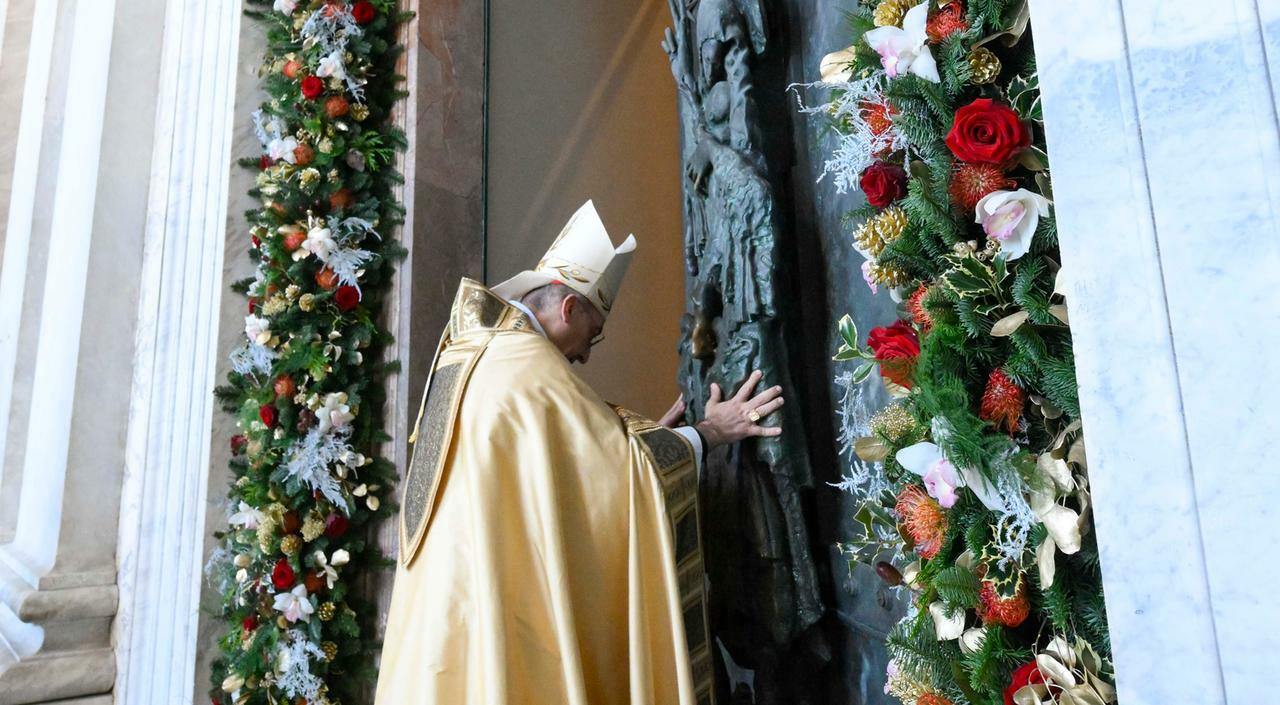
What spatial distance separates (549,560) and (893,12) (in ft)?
3.70

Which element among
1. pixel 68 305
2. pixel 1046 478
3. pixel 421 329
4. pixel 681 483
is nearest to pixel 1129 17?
pixel 1046 478

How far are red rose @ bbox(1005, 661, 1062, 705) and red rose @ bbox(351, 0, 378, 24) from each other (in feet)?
9.05

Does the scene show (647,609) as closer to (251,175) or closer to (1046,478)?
(1046,478)

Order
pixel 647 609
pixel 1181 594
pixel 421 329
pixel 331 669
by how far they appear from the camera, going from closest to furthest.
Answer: pixel 1181 594
pixel 647 609
pixel 331 669
pixel 421 329

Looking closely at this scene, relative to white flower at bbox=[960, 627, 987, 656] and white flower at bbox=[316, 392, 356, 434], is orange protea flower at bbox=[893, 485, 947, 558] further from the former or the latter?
white flower at bbox=[316, 392, 356, 434]

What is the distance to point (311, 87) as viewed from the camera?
2.71 meters

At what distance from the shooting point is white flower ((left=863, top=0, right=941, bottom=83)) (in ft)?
4.01

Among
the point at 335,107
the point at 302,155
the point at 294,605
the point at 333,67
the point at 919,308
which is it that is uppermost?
the point at 333,67

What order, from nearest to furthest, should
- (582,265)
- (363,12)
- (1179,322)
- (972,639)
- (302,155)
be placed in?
(1179,322) < (972,639) < (582,265) < (302,155) < (363,12)

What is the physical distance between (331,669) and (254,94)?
1.95 meters

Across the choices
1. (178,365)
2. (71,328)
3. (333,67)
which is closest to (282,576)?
(178,365)

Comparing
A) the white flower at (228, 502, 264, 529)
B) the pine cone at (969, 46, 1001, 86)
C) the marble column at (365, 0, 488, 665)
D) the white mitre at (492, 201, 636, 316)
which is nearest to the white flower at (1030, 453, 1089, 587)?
A: the pine cone at (969, 46, 1001, 86)

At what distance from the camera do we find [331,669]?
2463 mm

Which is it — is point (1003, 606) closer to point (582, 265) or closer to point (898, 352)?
point (898, 352)
